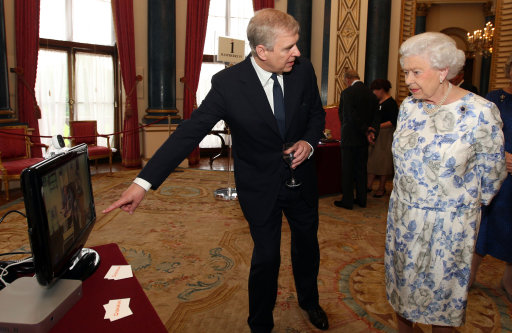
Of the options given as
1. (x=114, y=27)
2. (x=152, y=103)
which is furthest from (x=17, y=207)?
(x=114, y=27)

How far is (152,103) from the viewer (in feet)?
25.6

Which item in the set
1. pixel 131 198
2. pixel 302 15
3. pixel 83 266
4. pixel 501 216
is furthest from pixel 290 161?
pixel 302 15

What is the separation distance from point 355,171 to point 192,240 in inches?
90.8

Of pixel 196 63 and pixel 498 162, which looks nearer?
pixel 498 162

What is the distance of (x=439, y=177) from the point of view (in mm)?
1805

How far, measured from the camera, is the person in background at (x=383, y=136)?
18.2 ft

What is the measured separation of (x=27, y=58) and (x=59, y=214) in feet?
21.0

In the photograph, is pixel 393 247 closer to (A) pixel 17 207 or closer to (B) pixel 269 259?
(B) pixel 269 259

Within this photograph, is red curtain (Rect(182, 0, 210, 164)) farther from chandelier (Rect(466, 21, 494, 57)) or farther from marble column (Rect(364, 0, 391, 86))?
chandelier (Rect(466, 21, 494, 57))

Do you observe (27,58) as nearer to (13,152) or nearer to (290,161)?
(13,152)

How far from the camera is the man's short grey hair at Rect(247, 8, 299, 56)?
6.38 feet

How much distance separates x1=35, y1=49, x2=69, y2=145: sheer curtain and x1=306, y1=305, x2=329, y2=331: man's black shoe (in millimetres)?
5997


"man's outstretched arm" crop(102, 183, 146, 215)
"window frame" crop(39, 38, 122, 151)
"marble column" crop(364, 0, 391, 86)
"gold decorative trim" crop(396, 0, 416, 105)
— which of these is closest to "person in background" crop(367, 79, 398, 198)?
"marble column" crop(364, 0, 391, 86)

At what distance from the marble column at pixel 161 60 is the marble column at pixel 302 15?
2.32 m
